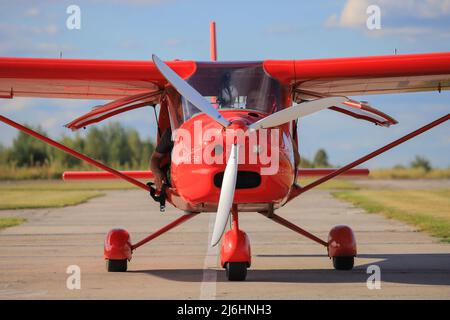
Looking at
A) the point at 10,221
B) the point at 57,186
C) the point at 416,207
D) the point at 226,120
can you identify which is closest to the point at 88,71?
the point at 226,120

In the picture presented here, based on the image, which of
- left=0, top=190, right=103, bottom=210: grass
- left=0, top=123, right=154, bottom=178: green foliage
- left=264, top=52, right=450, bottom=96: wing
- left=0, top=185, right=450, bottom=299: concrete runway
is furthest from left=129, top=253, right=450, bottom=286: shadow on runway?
left=0, top=123, right=154, bottom=178: green foliage

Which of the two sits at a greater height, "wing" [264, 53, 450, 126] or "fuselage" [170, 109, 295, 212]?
"wing" [264, 53, 450, 126]

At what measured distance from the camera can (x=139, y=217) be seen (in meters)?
22.5

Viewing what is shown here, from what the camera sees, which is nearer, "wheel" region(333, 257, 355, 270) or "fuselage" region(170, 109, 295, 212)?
"fuselage" region(170, 109, 295, 212)

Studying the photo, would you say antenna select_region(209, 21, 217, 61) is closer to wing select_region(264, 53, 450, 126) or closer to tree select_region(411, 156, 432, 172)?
wing select_region(264, 53, 450, 126)

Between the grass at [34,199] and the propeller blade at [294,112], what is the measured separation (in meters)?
16.8

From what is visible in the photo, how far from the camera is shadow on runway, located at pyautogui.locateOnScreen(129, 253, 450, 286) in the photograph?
1061 centimetres

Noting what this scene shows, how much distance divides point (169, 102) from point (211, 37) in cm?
483

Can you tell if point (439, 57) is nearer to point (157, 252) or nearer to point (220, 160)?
point (220, 160)

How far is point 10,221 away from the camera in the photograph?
20609 mm

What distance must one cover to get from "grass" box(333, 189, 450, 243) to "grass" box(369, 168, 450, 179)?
75.0 ft

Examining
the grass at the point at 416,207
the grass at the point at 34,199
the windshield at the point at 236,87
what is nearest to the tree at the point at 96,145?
the grass at the point at 34,199

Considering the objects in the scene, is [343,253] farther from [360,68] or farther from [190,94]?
[190,94]

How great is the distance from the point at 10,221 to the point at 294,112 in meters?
11.8
